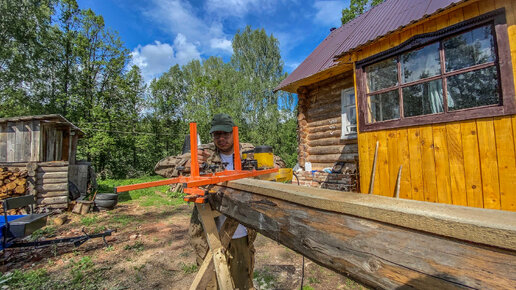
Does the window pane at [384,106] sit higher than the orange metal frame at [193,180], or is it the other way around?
the window pane at [384,106]

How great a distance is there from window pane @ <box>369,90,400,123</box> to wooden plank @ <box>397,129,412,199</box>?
381mm

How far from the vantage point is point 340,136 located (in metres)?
6.38

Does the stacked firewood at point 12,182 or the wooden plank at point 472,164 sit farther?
the stacked firewood at point 12,182

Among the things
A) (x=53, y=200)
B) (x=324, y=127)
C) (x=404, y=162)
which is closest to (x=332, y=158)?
(x=324, y=127)

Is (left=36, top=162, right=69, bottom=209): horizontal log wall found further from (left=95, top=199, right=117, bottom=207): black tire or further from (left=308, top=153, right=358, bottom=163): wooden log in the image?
(left=308, top=153, right=358, bottom=163): wooden log

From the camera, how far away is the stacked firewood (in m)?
6.94

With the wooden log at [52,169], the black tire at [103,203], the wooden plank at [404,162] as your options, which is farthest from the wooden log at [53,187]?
the wooden plank at [404,162]

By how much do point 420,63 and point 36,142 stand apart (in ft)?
39.6

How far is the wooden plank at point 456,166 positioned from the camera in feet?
9.53

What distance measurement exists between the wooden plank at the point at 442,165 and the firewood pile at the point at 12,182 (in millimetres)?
11484

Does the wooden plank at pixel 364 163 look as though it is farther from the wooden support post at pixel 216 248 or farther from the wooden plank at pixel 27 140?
the wooden plank at pixel 27 140

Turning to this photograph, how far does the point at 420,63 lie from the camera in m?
3.46

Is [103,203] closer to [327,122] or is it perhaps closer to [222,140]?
[222,140]

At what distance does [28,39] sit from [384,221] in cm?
2478
